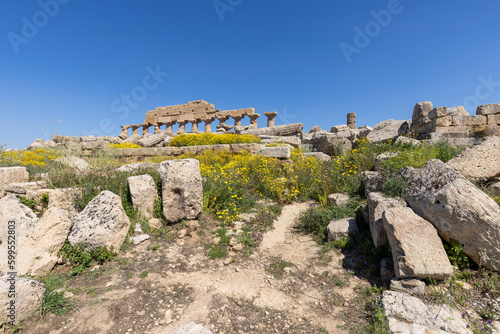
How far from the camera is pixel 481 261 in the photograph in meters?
2.98

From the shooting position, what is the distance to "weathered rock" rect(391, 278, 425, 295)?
2.80 metres

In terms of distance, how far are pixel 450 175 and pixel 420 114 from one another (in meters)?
9.45

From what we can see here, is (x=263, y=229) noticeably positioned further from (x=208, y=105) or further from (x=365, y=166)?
(x=208, y=105)

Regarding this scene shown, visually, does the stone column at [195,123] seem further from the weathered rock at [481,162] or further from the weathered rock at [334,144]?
the weathered rock at [481,162]

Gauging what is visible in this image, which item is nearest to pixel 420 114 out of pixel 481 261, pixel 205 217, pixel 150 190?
pixel 481 261

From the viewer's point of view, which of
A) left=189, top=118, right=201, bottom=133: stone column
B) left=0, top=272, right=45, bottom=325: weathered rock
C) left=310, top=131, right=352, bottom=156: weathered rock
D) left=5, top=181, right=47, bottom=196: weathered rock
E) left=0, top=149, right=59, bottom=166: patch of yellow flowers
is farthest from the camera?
left=189, top=118, right=201, bottom=133: stone column

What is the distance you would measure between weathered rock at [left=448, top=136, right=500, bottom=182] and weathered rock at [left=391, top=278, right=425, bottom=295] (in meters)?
2.73

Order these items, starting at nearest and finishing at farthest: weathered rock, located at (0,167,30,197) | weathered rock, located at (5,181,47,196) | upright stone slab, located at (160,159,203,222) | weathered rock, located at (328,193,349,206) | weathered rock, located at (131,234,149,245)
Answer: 1. weathered rock, located at (131,234,149,245)
2. weathered rock, located at (5,181,47,196)
3. upright stone slab, located at (160,159,203,222)
4. weathered rock, located at (0,167,30,197)
5. weathered rock, located at (328,193,349,206)

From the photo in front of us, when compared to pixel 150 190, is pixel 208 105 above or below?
above

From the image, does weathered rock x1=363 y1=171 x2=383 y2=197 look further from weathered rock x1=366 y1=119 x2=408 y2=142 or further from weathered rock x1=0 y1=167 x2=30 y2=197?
weathered rock x1=0 y1=167 x2=30 y2=197

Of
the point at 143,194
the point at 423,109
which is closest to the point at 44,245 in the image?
the point at 143,194

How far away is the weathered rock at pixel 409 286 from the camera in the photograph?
2801mm

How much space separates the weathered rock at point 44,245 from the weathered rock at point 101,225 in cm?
16

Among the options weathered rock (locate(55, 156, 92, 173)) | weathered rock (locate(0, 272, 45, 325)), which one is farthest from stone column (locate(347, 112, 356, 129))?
weathered rock (locate(0, 272, 45, 325))
